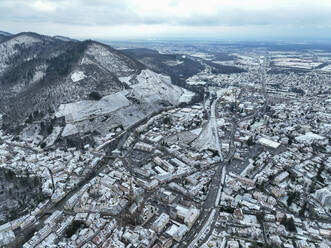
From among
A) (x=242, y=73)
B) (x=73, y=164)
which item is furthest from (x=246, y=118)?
(x=242, y=73)

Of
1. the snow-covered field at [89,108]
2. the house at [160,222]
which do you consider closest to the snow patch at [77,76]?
the snow-covered field at [89,108]

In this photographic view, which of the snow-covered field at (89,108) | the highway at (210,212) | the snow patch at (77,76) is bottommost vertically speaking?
the highway at (210,212)

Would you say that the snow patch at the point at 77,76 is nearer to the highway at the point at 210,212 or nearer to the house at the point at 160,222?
the highway at the point at 210,212

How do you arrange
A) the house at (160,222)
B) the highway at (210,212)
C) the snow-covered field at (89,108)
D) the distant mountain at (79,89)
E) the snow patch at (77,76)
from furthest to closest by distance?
the snow patch at (77,76) < the distant mountain at (79,89) < the snow-covered field at (89,108) < the house at (160,222) < the highway at (210,212)

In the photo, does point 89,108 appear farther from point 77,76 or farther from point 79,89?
point 77,76

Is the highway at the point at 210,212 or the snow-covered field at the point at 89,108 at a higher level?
the snow-covered field at the point at 89,108

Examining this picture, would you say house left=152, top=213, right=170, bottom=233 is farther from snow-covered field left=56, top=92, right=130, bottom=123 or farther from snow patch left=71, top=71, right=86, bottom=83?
snow patch left=71, top=71, right=86, bottom=83

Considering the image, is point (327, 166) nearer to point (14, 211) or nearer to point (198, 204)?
point (198, 204)

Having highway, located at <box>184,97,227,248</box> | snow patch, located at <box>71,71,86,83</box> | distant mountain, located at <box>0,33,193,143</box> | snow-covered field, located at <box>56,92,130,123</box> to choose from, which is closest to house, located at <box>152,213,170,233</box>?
highway, located at <box>184,97,227,248</box>

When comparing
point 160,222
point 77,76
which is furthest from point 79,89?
point 160,222

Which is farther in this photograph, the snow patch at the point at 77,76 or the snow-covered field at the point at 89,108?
A: the snow patch at the point at 77,76
